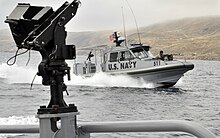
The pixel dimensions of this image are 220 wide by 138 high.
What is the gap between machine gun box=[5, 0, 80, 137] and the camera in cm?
288

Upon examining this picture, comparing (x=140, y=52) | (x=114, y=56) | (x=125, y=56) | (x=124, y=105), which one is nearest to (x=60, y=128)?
(x=124, y=105)

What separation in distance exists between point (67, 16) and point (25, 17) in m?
0.27

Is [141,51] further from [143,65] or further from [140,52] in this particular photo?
[143,65]

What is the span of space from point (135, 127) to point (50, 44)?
746 millimetres

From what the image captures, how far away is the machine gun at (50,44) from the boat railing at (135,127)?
0.51 feet

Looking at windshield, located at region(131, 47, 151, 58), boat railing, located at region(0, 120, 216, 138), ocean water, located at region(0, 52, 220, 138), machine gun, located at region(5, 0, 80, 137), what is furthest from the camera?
windshield, located at region(131, 47, 151, 58)

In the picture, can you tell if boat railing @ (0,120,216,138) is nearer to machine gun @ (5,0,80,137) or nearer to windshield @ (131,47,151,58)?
machine gun @ (5,0,80,137)

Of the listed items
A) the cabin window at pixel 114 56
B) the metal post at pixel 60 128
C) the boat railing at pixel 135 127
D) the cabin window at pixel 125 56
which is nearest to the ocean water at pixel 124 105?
the cabin window at pixel 114 56

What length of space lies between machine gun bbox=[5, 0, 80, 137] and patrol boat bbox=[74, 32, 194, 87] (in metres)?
31.3

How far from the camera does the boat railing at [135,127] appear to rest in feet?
8.14

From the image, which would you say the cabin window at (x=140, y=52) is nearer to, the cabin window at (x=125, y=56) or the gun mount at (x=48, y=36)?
the cabin window at (x=125, y=56)

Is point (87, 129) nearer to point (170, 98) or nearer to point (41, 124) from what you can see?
point (41, 124)

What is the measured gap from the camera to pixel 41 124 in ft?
9.55

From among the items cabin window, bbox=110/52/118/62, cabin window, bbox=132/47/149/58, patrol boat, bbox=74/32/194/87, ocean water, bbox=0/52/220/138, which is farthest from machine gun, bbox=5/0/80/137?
cabin window, bbox=110/52/118/62
